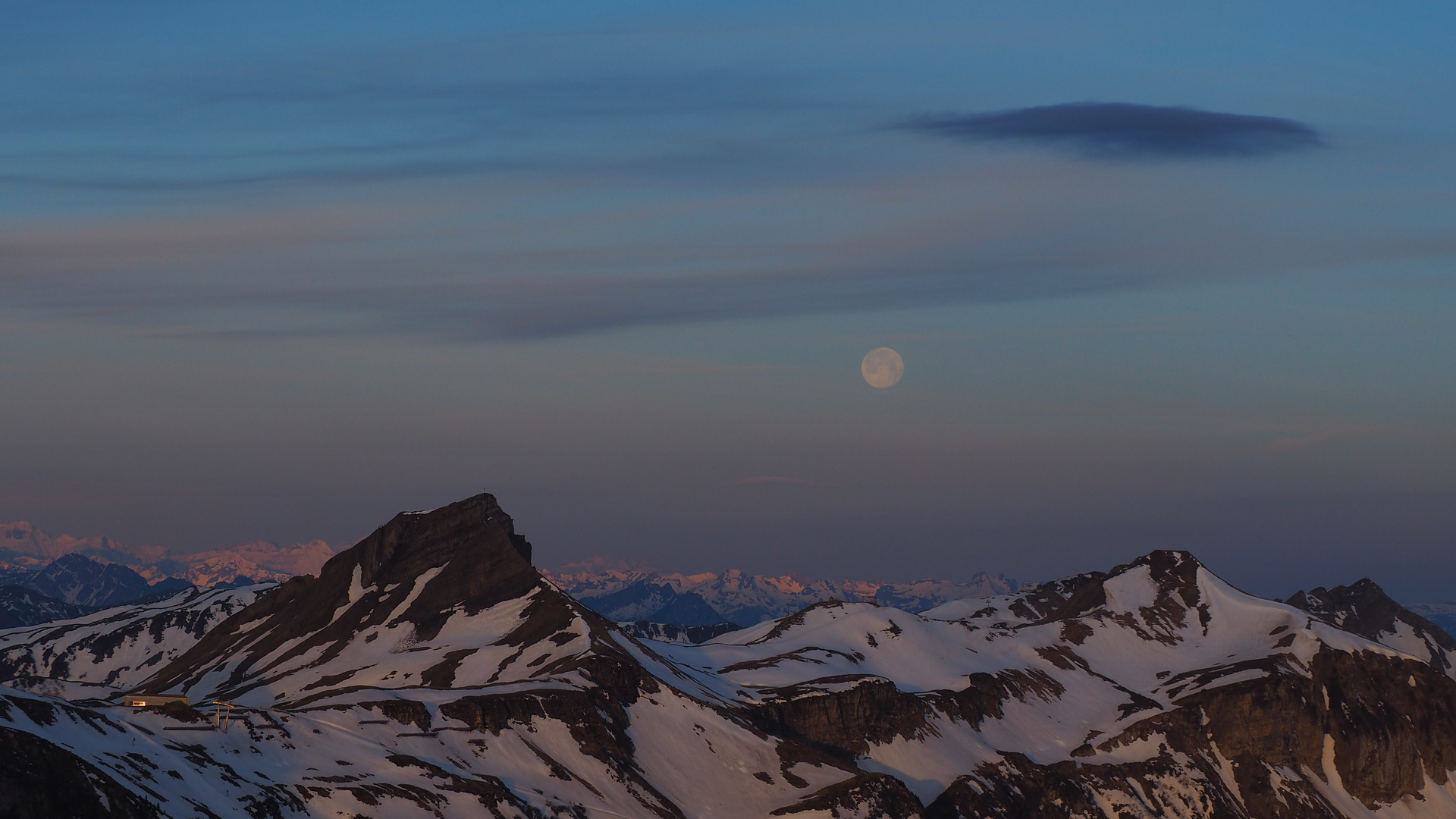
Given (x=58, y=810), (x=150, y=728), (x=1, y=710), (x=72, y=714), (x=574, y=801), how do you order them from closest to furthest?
(x=58, y=810)
(x=1, y=710)
(x=72, y=714)
(x=150, y=728)
(x=574, y=801)

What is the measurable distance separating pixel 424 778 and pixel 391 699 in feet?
73.4

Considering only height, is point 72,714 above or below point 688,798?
above

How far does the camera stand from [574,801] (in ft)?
590

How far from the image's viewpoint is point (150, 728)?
154625 millimetres

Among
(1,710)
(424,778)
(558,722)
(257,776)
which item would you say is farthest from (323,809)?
(558,722)

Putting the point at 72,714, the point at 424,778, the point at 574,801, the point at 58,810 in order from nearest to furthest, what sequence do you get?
the point at 58,810, the point at 72,714, the point at 424,778, the point at 574,801

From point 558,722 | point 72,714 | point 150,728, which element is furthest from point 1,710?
point 558,722

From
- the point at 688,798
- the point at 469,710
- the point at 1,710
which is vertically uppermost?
the point at 1,710

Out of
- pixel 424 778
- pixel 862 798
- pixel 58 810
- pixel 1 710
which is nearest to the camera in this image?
pixel 58 810

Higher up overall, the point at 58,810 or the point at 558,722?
the point at 58,810

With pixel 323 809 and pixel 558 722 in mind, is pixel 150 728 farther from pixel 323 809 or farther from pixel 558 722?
pixel 558 722

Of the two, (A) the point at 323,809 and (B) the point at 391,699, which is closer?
(A) the point at 323,809

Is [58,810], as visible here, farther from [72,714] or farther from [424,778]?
[424,778]

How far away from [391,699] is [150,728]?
35.6 m
